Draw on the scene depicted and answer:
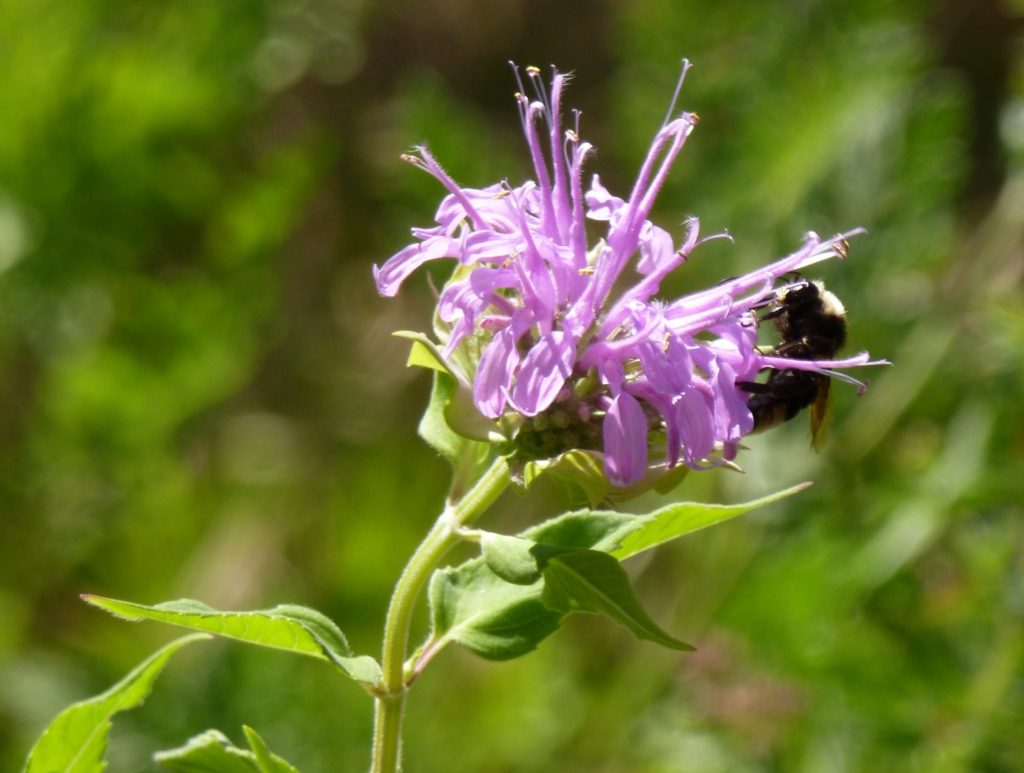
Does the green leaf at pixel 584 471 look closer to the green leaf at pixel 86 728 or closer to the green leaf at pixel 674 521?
the green leaf at pixel 674 521

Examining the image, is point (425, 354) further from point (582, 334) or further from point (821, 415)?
point (821, 415)

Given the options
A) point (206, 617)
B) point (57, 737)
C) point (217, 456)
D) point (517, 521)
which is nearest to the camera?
point (206, 617)

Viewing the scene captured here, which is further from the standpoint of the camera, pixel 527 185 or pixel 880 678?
pixel 880 678

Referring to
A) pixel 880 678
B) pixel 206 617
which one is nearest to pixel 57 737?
pixel 206 617

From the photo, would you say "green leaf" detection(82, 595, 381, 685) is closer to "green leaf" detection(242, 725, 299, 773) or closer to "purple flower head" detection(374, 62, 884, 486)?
"green leaf" detection(242, 725, 299, 773)

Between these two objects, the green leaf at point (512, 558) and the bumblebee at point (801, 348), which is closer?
the green leaf at point (512, 558)

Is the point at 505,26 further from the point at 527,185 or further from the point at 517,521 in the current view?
the point at 527,185

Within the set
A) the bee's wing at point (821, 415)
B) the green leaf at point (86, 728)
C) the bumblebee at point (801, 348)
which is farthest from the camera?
the bee's wing at point (821, 415)

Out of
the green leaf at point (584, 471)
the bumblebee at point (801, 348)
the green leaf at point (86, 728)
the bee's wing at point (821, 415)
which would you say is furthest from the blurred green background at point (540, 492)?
the green leaf at point (584, 471)
